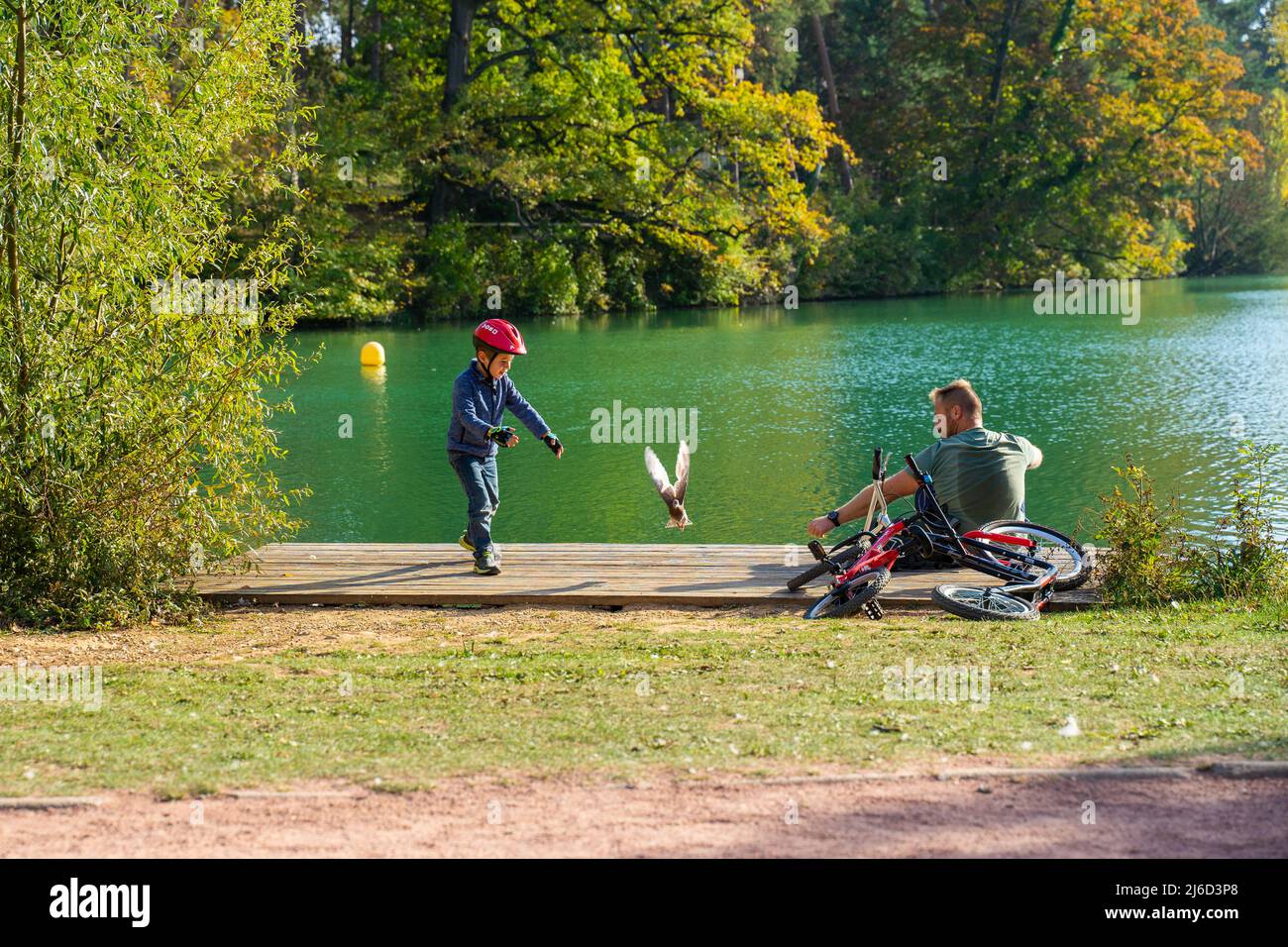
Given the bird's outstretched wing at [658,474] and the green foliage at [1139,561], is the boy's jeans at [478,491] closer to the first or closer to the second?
the bird's outstretched wing at [658,474]

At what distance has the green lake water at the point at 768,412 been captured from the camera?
14891mm

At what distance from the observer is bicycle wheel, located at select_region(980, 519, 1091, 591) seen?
8.71m

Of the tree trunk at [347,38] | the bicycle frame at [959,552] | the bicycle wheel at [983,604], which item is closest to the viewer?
the bicycle wheel at [983,604]

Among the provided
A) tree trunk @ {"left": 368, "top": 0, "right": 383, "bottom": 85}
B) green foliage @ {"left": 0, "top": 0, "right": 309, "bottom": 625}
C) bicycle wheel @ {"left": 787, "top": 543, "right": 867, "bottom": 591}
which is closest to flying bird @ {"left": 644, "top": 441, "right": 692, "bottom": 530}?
bicycle wheel @ {"left": 787, "top": 543, "right": 867, "bottom": 591}

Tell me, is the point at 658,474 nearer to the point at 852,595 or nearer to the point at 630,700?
the point at 852,595

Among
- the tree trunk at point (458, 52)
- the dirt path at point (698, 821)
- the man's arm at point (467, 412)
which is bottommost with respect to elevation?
the dirt path at point (698, 821)

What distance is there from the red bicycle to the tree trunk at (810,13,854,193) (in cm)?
4892

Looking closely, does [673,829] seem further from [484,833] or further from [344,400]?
[344,400]

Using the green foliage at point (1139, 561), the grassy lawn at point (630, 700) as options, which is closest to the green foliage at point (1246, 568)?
the green foliage at point (1139, 561)

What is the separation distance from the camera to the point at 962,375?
25.5 m

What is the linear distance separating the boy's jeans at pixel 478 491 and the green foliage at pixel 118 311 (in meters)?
1.37

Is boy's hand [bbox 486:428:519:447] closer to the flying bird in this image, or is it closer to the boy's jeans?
the boy's jeans

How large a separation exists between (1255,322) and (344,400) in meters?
23.7

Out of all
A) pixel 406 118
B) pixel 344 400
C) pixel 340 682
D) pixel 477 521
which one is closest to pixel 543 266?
pixel 406 118
